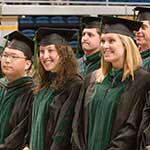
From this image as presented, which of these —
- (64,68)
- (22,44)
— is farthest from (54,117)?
(22,44)

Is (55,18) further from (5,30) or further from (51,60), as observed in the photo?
(51,60)

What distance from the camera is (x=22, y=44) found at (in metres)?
4.57

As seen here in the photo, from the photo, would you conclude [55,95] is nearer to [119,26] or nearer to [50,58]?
[50,58]

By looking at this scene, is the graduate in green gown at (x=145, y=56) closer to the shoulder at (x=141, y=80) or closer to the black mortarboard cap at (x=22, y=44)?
the shoulder at (x=141, y=80)

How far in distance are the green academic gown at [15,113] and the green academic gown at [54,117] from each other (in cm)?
24

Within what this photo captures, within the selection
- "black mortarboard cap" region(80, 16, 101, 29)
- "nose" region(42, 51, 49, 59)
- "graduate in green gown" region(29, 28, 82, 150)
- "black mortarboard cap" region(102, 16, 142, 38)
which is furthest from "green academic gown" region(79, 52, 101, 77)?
"black mortarboard cap" region(102, 16, 142, 38)

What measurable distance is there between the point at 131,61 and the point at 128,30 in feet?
1.05

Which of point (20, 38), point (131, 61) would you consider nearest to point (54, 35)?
point (20, 38)

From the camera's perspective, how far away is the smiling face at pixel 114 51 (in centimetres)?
341

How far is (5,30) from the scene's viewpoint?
11117 mm

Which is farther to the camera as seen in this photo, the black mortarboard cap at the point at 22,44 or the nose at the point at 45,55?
the black mortarboard cap at the point at 22,44

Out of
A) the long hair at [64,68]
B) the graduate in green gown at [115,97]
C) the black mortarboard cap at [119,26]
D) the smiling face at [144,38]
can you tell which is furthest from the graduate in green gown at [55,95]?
the smiling face at [144,38]

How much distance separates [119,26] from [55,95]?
726 mm

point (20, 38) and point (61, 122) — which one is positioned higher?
point (20, 38)
